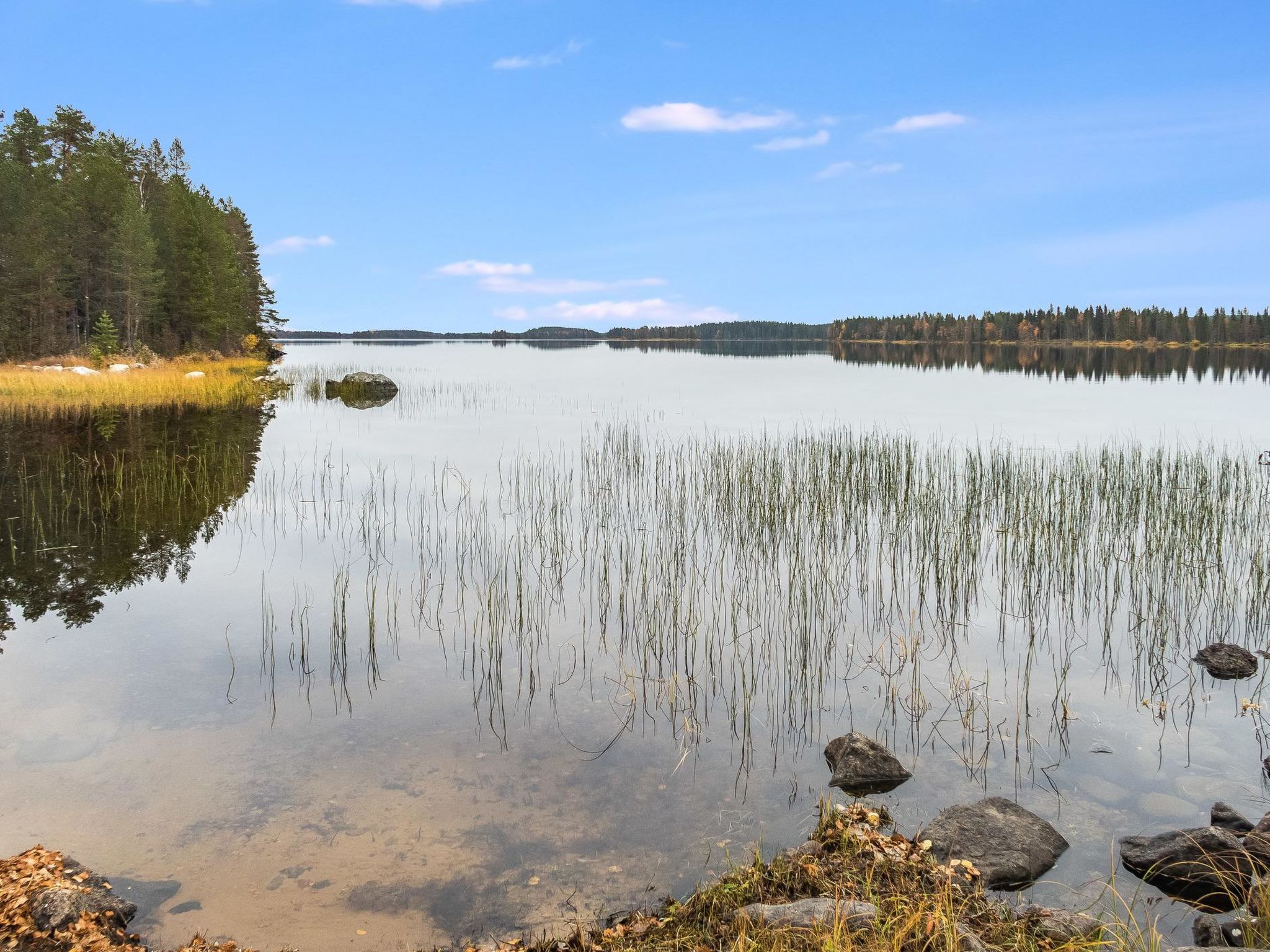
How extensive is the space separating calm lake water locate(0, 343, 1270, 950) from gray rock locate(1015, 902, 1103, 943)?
55 centimetres

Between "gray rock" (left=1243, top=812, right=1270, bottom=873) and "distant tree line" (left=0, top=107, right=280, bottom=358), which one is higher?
"distant tree line" (left=0, top=107, right=280, bottom=358)

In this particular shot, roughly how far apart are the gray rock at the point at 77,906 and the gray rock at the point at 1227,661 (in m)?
8.68

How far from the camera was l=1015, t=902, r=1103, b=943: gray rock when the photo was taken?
13.0ft

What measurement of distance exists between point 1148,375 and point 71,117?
8092cm

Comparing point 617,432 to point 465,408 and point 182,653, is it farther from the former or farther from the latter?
point 182,653

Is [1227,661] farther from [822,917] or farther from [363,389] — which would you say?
[363,389]

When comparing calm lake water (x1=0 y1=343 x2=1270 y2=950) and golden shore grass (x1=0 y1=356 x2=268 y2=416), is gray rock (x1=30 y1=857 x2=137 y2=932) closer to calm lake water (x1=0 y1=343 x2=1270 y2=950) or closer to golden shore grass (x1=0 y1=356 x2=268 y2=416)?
calm lake water (x1=0 y1=343 x2=1270 y2=950)

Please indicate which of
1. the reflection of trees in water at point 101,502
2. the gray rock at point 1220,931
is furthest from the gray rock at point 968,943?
the reflection of trees in water at point 101,502

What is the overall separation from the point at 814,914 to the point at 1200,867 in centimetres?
253

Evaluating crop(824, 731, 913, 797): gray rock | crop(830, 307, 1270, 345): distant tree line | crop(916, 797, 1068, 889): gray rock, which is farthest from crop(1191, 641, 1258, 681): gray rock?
crop(830, 307, 1270, 345): distant tree line

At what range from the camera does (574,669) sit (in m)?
7.68

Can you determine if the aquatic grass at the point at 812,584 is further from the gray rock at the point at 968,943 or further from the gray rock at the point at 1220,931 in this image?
the gray rock at the point at 968,943

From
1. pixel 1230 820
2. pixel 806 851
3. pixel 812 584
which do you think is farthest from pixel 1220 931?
pixel 812 584

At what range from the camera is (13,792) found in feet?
18.4
